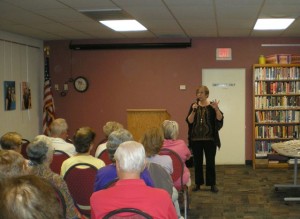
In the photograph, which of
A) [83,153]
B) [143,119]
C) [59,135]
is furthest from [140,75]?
[83,153]

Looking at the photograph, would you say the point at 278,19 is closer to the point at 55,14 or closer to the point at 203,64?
the point at 203,64

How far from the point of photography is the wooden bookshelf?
28.2 feet

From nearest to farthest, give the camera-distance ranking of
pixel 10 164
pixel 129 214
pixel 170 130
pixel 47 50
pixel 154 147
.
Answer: pixel 129 214 < pixel 10 164 < pixel 154 147 < pixel 170 130 < pixel 47 50

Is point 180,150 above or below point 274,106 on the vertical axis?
below

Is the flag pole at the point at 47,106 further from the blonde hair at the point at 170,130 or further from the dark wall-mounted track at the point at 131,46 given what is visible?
the blonde hair at the point at 170,130

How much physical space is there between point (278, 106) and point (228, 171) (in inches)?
68.1

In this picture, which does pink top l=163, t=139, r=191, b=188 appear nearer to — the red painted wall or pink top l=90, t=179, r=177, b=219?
pink top l=90, t=179, r=177, b=219

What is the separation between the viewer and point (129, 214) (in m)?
2.27

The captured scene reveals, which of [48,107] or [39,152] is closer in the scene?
[39,152]

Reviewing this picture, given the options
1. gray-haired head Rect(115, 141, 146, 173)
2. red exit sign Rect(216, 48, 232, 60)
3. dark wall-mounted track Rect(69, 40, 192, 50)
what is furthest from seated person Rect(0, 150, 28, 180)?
red exit sign Rect(216, 48, 232, 60)

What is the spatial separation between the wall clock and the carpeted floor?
10.2 feet

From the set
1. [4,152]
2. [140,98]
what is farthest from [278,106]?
[4,152]

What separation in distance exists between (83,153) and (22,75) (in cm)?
485

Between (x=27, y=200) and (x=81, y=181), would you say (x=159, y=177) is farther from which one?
(x=27, y=200)
